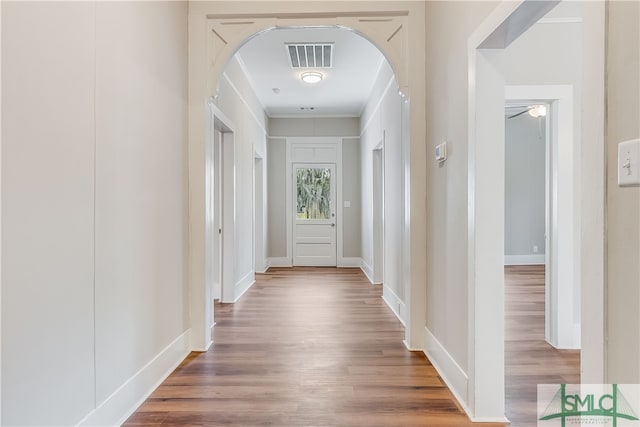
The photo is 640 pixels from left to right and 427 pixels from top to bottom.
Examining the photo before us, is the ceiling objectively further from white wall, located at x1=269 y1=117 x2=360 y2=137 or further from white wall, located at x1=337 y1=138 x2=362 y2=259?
white wall, located at x1=337 y1=138 x2=362 y2=259

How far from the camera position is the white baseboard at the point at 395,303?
386 cm

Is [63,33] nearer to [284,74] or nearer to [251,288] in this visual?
[284,74]

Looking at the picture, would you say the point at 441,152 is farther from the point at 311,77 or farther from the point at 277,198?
the point at 277,198

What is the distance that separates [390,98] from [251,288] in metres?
3.15

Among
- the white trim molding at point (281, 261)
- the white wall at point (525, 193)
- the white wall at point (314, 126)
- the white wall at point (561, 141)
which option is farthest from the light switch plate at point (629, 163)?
the white wall at point (525, 193)

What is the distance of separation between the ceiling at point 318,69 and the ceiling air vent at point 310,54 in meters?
0.06

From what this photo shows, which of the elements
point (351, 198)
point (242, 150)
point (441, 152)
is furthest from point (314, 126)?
point (441, 152)

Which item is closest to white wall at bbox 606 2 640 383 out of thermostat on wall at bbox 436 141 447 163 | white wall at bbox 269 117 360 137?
thermostat on wall at bbox 436 141 447 163

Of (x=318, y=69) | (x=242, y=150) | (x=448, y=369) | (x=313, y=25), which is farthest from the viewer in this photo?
(x=242, y=150)

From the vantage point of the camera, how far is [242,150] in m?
5.31

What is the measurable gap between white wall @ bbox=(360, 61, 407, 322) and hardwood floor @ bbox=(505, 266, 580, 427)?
3.00 feet

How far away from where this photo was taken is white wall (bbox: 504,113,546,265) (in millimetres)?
8312

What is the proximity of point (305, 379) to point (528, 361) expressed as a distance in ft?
5.35

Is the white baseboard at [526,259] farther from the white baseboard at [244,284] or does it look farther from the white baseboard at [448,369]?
the white baseboard at [448,369]
